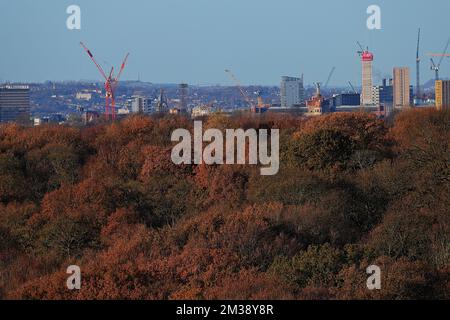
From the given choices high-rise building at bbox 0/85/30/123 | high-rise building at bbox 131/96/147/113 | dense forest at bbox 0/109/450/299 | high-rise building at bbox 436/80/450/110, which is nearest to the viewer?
dense forest at bbox 0/109/450/299

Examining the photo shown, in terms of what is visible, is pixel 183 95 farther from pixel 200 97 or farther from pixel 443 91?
pixel 443 91

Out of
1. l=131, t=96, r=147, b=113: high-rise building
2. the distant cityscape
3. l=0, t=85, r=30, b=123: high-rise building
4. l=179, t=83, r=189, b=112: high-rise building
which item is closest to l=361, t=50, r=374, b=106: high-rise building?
the distant cityscape

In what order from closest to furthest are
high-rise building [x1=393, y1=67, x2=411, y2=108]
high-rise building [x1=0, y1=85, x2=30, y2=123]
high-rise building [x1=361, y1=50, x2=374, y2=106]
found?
high-rise building [x1=0, y1=85, x2=30, y2=123] → high-rise building [x1=361, y1=50, x2=374, y2=106] → high-rise building [x1=393, y1=67, x2=411, y2=108]

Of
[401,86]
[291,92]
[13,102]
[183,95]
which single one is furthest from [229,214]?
[401,86]

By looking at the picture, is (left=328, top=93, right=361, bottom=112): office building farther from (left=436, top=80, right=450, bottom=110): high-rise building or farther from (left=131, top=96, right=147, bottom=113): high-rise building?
(left=131, top=96, right=147, bottom=113): high-rise building

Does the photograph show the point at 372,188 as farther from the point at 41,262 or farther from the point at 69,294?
the point at 69,294

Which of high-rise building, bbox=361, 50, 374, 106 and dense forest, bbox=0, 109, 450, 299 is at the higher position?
high-rise building, bbox=361, 50, 374, 106
